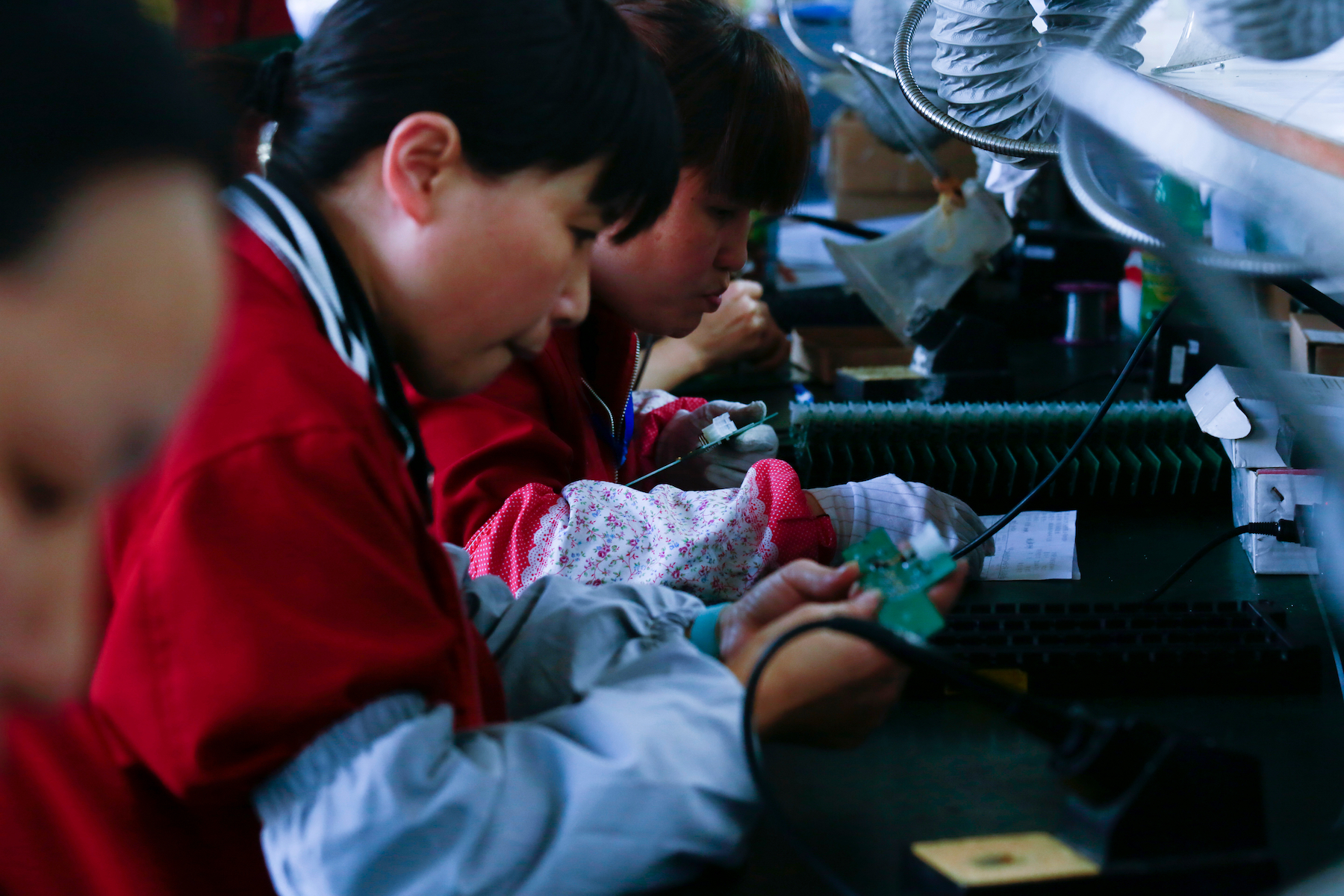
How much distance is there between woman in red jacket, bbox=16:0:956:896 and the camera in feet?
1.47

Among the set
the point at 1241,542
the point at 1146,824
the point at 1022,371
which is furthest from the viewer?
the point at 1022,371

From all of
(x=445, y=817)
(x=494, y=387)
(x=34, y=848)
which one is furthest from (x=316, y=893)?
(x=494, y=387)

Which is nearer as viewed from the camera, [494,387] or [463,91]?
[463,91]

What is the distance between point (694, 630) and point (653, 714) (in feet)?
0.65

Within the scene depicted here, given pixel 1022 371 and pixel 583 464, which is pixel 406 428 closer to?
pixel 583 464

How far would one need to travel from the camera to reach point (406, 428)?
1.91 ft

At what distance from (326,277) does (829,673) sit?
33 cm

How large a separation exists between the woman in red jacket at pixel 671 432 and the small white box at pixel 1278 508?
24 cm

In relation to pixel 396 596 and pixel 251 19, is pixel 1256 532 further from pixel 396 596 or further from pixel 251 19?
pixel 251 19

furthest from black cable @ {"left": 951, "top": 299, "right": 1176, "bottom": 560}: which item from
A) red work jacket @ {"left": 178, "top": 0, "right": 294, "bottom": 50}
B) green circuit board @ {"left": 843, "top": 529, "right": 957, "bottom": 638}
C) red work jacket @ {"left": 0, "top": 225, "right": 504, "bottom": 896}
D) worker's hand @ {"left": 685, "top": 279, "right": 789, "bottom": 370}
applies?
red work jacket @ {"left": 178, "top": 0, "right": 294, "bottom": 50}

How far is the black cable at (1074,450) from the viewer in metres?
0.96

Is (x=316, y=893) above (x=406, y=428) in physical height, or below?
below

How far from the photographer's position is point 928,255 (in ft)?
6.31

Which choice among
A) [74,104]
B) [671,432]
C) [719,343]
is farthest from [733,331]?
[74,104]
